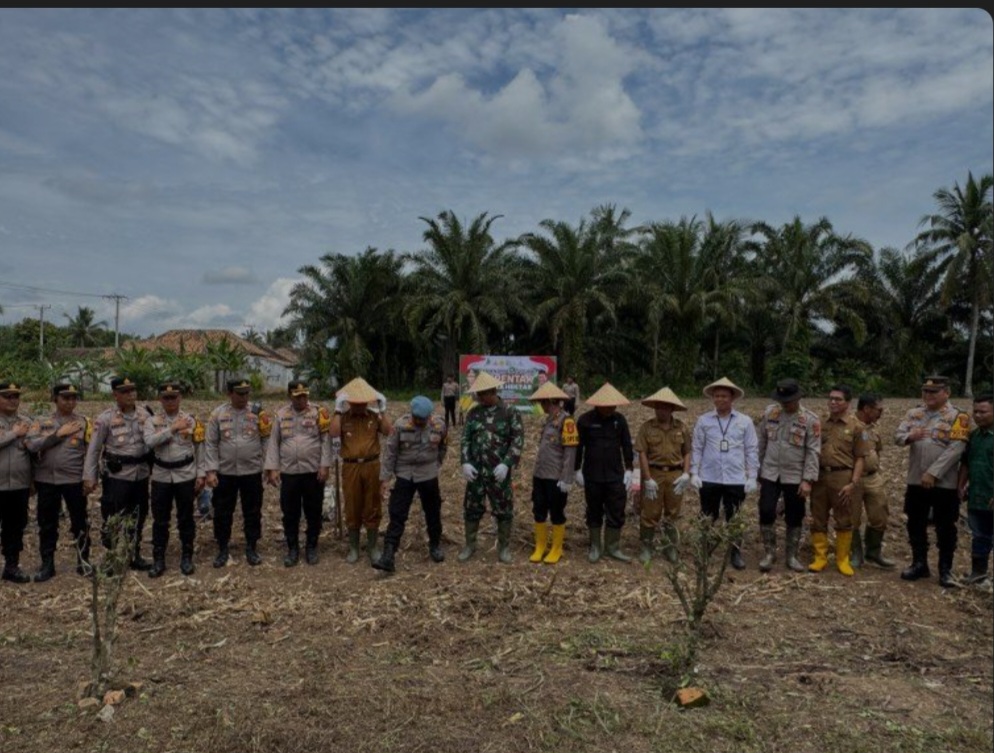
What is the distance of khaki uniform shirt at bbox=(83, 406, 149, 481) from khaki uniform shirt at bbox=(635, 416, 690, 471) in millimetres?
4273

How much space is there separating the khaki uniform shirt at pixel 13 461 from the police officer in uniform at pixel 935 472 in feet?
23.8

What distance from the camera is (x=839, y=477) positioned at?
641 centimetres

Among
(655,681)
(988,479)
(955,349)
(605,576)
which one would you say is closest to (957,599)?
(988,479)

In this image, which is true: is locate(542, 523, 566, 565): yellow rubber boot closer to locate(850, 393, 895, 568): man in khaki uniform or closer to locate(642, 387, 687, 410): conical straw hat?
locate(642, 387, 687, 410): conical straw hat

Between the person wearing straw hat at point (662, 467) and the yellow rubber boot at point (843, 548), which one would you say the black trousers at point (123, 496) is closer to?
the person wearing straw hat at point (662, 467)

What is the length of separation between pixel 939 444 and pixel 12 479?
7533 millimetres

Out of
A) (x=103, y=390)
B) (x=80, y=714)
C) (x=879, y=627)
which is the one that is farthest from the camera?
(x=103, y=390)

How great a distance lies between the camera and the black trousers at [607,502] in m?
6.79

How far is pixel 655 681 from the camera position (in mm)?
4234

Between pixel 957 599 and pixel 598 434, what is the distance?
3046 mm

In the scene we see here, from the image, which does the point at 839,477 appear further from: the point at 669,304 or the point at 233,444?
the point at 669,304

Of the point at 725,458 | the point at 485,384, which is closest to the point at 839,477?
the point at 725,458

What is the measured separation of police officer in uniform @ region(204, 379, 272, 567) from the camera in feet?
21.6

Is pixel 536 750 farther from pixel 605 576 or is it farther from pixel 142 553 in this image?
pixel 142 553
